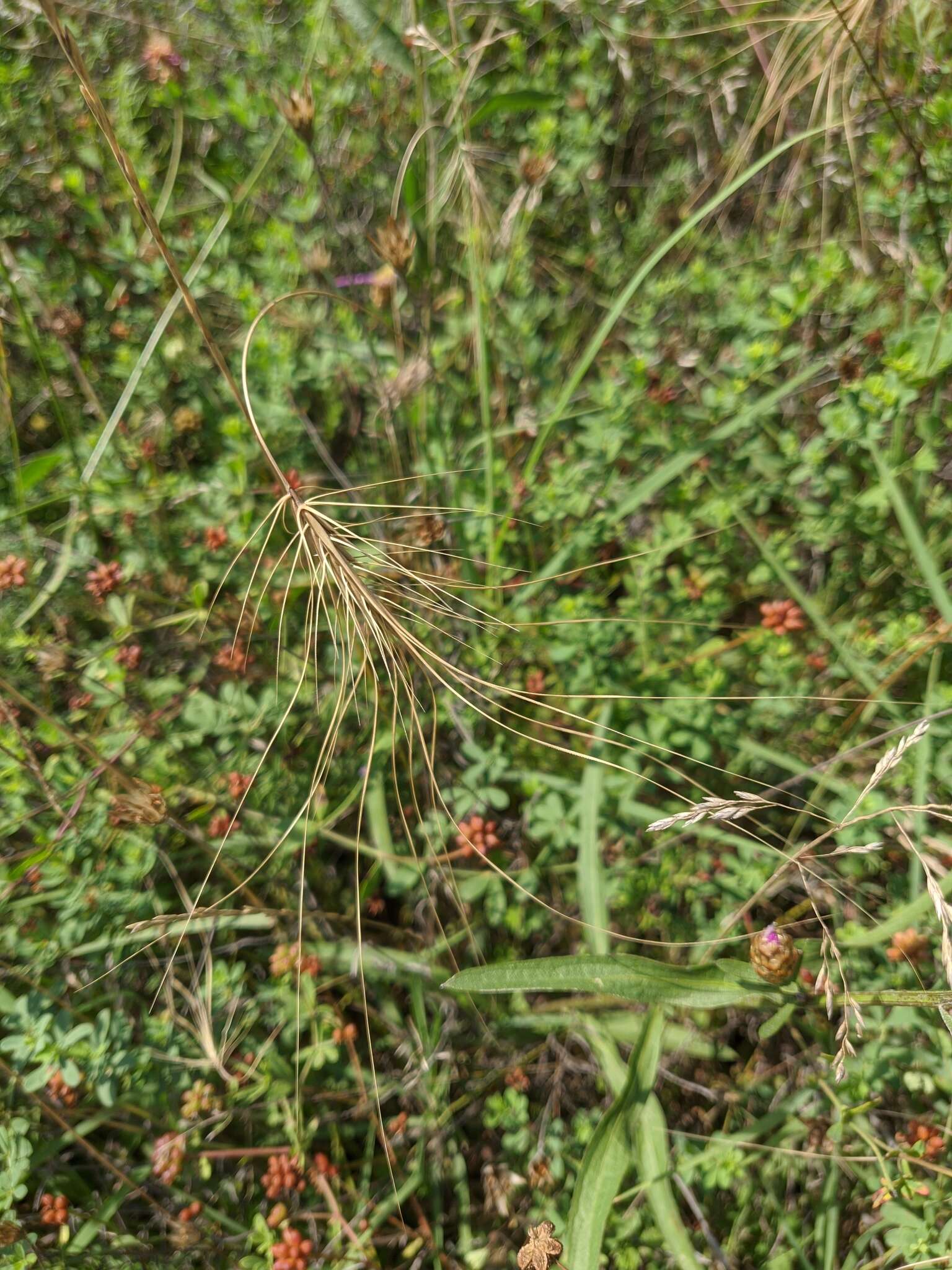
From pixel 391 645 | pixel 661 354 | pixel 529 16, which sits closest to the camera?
pixel 391 645

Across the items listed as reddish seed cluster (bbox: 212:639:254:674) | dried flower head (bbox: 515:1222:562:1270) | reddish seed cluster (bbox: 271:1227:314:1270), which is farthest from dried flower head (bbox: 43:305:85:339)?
dried flower head (bbox: 515:1222:562:1270)

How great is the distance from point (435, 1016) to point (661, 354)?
1663mm

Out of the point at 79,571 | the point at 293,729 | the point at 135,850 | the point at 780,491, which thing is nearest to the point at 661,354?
the point at 780,491

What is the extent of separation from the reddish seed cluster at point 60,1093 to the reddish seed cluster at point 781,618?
5.41 ft

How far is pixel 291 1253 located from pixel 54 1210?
1.43ft

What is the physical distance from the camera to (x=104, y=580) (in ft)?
5.90

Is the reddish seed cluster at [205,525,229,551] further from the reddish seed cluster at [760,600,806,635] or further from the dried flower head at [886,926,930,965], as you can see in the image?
the dried flower head at [886,926,930,965]

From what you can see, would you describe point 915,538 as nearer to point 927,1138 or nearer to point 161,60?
point 927,1138

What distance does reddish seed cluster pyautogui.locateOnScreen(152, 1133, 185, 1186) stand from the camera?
1.50 meters

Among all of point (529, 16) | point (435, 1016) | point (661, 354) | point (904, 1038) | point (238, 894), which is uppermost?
point (529, 16)

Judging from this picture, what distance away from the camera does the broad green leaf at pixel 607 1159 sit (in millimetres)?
1212

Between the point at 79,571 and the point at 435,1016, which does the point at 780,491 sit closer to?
the point at 435,1016

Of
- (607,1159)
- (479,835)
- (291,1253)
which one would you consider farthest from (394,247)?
(291,1253)

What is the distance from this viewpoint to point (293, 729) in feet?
6.07
